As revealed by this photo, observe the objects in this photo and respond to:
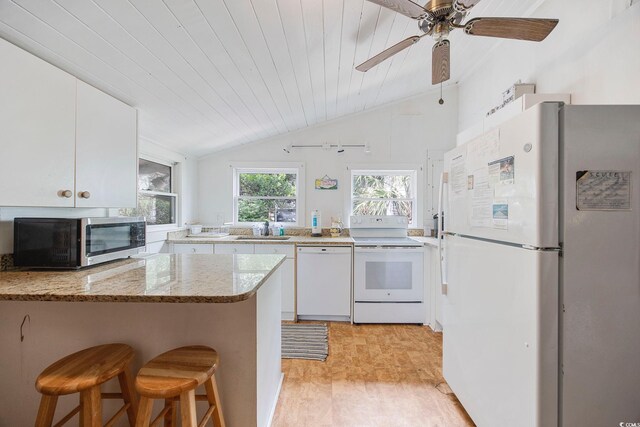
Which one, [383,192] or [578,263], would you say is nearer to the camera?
[578,263]

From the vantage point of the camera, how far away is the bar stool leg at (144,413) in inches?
39.9

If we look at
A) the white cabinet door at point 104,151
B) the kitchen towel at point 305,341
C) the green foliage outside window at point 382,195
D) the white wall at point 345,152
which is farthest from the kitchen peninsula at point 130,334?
the green foliage outside window at point 382,195

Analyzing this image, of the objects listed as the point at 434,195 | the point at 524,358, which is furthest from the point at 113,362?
the point at 434,195

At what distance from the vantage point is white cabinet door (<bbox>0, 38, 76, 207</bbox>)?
1171mm

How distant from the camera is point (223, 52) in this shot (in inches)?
65.4

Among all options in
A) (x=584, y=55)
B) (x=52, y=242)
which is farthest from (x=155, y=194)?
(x=584, y=55)

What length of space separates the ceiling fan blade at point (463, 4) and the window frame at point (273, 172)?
2526 mm

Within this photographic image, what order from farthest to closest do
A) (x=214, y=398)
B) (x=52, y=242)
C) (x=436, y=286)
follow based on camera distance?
(x=436, y=286)
(x=52, y=242)
(x=214, y=398)

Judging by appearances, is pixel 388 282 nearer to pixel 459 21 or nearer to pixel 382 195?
pixel 382 195

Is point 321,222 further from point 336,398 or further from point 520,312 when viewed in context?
point 520,312

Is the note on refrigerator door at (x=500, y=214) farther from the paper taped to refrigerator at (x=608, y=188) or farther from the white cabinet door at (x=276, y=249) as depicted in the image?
the white cabinet door at (x=276, y=249)

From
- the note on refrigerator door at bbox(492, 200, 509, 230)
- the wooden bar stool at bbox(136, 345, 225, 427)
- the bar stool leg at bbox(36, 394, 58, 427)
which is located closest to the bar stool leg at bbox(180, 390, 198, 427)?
the wooden bar stool at bbox(136, 345, 225, 427)

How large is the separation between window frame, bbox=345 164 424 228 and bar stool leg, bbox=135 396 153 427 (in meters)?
2.80

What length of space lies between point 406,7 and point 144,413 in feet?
6.54
